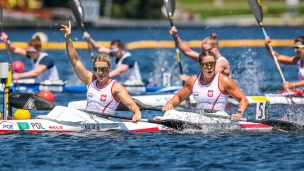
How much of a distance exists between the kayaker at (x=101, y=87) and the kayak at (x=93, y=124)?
272 mm

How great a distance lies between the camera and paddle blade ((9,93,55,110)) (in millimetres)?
→ 13430

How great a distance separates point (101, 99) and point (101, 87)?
0.69 ft

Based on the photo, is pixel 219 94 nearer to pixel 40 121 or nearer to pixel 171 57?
pixel 40 121

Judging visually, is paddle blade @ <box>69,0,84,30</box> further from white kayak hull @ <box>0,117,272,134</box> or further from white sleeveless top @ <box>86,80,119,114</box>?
white kayak hull @ <box>0,117,272,134</box>

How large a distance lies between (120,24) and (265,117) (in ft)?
153

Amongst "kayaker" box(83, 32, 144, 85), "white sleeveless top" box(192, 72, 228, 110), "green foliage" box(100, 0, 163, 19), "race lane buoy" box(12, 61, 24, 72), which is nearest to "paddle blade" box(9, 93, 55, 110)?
"white sleeveless top" box(192, 72, 228, 110)

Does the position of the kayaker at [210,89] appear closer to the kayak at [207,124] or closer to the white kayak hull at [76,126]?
the kayak at [207,124]

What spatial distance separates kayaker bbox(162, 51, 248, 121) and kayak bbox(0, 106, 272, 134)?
35cm

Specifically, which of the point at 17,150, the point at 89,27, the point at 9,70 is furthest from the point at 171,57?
the point at 89,27

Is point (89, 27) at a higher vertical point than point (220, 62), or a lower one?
higher

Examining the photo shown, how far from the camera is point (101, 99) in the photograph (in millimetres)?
13000

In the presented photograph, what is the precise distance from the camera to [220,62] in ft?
53.7

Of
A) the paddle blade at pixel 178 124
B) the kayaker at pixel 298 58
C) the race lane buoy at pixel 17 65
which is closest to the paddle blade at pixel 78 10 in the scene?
the race lane buoy at pixel 17 65

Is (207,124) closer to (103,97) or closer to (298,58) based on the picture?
(103,97)
